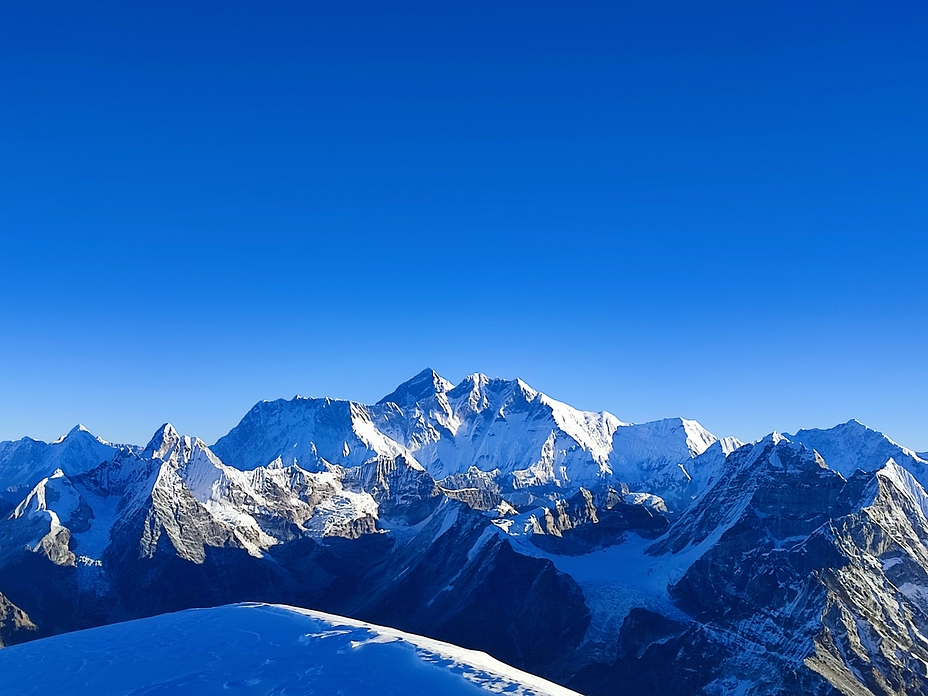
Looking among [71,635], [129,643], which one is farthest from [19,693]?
[71,635]

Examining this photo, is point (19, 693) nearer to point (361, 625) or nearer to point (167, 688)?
point (167, 688)

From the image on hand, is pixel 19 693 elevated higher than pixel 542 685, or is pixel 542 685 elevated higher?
pixel 542 685

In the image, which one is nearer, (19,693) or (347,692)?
(347,692)

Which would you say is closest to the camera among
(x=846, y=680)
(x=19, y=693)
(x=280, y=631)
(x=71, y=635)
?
(x=19, y=693)

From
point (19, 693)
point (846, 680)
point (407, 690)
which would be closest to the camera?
point (407, 690)

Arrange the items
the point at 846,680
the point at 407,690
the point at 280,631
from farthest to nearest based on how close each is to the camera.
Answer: the point at 846,680 < the point at 280,631 < the point at 407,690

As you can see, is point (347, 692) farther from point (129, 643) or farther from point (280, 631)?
point (129, 643)

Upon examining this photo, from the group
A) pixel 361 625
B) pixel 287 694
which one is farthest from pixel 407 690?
pixel 361 625
